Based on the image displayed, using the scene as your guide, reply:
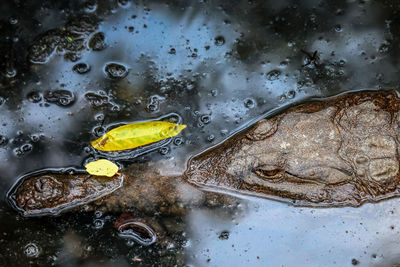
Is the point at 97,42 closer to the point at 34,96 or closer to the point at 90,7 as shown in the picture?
the point at 90,7

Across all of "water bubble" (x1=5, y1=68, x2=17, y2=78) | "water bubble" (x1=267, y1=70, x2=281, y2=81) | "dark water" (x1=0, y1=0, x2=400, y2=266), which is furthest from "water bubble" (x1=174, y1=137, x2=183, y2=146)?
"water bubble" (x1=5, y1=68, x2=17, y2=78)

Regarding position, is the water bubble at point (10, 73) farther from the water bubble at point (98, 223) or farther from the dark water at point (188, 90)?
the water bubble at point (98, 223)

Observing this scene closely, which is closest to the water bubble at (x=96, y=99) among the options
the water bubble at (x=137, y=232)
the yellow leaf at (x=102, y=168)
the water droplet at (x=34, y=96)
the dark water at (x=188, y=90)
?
the dark water at (x=188, y=90)

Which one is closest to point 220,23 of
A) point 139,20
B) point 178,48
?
point 178,48

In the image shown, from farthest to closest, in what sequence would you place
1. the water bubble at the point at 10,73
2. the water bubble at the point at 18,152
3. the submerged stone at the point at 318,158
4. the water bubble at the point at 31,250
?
the water bubble at the point at 10,73
the water bubble at the point at 18,152
the water bubble at the point at 31,250
the submerged stone at the point at 318,158

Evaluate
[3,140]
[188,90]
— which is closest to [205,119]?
[188,90]

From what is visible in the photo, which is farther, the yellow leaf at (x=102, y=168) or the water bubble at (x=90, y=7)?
the water bubble at (x=90, y=7)

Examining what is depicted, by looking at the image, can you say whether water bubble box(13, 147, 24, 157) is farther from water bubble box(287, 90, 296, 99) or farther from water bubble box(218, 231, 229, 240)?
water bubble box(287, 90, 296, 99)
